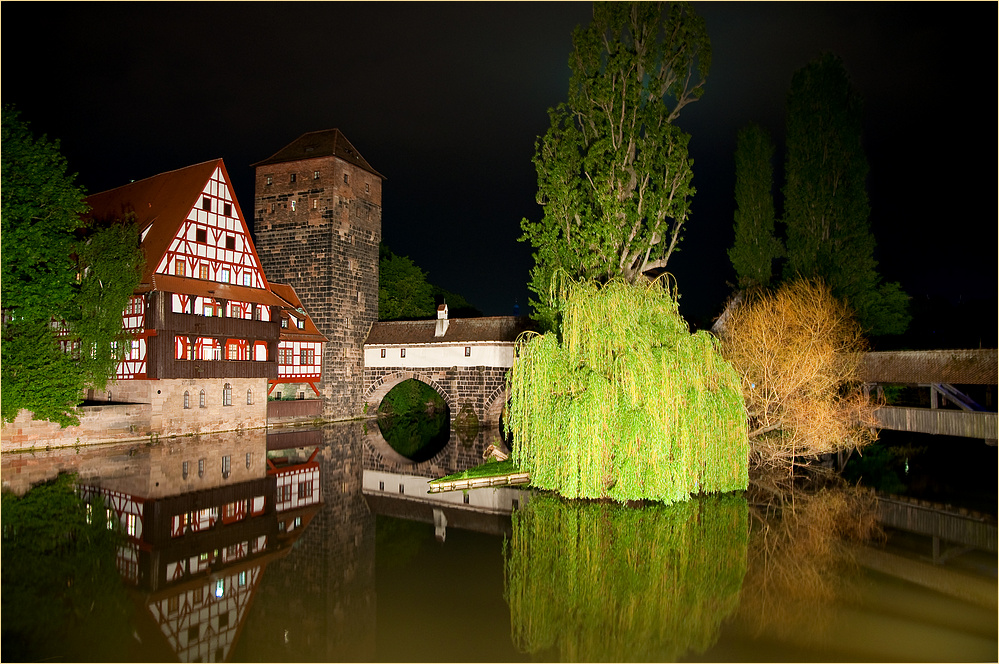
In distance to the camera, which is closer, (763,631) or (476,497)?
(763,631)

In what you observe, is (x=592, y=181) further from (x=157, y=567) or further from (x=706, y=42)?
(x=157, y=567)

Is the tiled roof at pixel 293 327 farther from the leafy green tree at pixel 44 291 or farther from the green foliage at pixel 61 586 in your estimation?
the green foliage at pixel 61 586

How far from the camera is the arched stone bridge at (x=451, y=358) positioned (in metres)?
25.8

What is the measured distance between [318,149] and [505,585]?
Answer: 915 inches

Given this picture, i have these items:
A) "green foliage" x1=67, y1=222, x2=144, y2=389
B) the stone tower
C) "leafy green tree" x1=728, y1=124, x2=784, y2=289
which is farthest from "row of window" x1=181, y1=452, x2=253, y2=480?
"leafy green tree" x1=728, y1=124, x2=784, y2=289

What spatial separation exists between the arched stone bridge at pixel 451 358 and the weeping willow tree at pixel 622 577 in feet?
47.2

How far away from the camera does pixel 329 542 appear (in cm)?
941

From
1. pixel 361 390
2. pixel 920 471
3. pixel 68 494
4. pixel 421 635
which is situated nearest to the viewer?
pixel 421 635

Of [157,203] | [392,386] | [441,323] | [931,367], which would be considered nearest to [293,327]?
[392,386]

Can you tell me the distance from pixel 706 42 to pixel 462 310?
2495 cm

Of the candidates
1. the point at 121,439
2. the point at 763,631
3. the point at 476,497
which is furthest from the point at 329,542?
the point at 121,439

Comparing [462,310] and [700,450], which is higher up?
[462,310]

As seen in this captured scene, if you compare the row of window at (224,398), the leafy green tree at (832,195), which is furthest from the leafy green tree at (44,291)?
the leafy green tree at (832,195)

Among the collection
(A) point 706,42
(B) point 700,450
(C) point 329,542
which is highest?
(A) point 706,42
